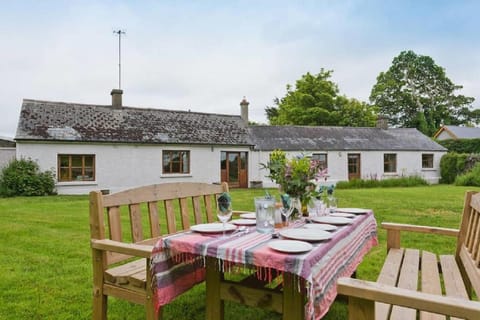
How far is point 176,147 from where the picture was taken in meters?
16.5

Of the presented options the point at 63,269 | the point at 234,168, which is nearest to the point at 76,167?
the point at 234,168

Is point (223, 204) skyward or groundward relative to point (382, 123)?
groundward

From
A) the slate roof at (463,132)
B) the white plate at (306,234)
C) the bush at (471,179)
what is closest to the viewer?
the white plate at (306,234)

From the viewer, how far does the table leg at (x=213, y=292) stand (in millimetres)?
2263

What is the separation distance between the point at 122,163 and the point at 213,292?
14.2 metres

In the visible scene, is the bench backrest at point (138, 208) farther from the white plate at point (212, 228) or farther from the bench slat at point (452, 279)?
the bench slat at point (452, 279)

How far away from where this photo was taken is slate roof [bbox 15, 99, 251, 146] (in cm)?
1415

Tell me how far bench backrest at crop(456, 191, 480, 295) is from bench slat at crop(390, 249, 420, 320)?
35 centimetres

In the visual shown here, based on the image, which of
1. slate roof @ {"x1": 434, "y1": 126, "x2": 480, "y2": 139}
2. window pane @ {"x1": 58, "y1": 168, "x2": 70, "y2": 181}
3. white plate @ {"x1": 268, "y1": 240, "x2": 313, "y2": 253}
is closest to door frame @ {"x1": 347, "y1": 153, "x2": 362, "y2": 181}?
window pane @ {"x1": 58, "y1": 168, "x2": 70, "y2": 181}

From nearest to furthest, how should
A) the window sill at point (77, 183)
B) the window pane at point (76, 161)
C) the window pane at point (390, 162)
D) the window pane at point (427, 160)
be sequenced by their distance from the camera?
the window sill at point (77, 183) → the window pane at point (76, 161) → the window pane at point (390, 162) → the window pane at point (427, 160)

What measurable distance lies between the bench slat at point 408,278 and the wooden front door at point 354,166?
1803 centimetres

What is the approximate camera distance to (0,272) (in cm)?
389

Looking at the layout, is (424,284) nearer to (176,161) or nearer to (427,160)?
(176,161)

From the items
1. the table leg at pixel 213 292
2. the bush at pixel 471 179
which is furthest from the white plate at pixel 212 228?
the bush at pixel 471 179
